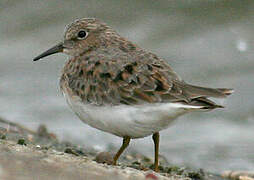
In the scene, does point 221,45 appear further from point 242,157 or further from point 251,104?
point 242,157

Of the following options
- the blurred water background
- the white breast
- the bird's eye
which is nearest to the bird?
the white breast

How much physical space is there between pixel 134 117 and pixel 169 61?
24.9ft

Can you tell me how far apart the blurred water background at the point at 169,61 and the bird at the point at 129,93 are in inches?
126

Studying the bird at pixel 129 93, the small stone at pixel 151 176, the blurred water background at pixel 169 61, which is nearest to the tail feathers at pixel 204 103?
the bird at pixel 129 93

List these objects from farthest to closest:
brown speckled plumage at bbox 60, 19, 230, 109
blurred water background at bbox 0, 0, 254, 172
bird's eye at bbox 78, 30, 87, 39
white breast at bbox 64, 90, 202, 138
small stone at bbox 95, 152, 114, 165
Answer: blurred water background at bbox 0, 0, 254, 172 < bird's eye at bbox 78, 30, 87, 39 < small stone at bbox 95, 152, 114, 165 < brown speckled plumage at bbox 60, 19, 230, 109 < white breast at bbox 64, 90, 202, 138

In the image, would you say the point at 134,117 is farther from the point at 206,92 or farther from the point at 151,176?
the point at 206,92

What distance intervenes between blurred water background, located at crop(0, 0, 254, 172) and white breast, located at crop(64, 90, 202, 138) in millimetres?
3351

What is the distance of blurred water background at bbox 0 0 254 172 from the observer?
33.0ft

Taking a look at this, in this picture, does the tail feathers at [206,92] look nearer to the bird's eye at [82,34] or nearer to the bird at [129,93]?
the bird at [129,93]

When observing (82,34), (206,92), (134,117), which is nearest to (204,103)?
(206,92)

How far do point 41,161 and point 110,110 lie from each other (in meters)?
1.02

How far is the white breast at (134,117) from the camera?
5637 millimetres

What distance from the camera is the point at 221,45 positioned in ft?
44.5

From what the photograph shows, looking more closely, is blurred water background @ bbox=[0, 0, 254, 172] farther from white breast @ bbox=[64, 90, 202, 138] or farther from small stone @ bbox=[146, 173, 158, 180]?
small stone @ bbox=[146, 173, 158, 180]
